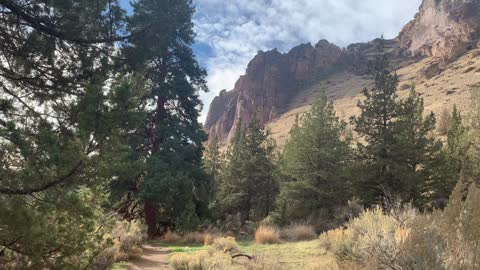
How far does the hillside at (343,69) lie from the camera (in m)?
98.7

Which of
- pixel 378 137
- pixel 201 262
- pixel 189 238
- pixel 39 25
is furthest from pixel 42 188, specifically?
pixel 378 137

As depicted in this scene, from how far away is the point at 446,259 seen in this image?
4711 millimetres

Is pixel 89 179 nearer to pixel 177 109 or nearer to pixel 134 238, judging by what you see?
pixel 134 238

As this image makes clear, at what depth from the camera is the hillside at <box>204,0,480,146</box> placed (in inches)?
3885

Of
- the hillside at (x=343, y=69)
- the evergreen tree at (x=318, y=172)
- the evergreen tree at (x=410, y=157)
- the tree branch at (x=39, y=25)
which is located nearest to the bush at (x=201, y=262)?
the tree branch at (x=39, y=25)

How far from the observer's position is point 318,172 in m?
22.8

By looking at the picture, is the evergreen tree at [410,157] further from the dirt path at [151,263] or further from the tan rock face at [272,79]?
the tan rock face at [272,79]

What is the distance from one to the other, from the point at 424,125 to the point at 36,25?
870 inches

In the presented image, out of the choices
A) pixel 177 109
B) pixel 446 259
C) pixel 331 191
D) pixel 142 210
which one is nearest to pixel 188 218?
pixel 142 210

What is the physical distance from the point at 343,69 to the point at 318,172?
130 m

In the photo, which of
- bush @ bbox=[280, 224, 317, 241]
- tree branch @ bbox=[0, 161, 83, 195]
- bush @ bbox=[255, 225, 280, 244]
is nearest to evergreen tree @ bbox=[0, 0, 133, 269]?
tree branch @ bbox=[0, 161, 83, 195]

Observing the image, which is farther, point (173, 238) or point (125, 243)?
point (173, 238)

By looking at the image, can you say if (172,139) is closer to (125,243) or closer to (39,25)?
(125,243)

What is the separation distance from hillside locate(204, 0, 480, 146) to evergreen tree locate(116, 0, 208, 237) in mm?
68981
